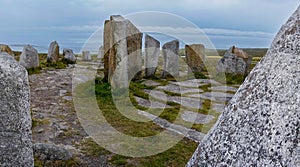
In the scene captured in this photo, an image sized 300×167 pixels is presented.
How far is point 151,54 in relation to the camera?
49.3 feet

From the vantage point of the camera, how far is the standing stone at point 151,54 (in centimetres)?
1488

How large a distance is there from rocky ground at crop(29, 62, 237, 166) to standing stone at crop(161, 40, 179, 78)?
121cm

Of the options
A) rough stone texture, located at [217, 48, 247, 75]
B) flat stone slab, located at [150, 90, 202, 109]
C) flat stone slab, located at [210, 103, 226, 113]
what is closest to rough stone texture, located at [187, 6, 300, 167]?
flat stone slab, located at [210, 103, 226, 113]

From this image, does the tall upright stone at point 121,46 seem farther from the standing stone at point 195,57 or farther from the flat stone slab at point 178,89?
the standing stone at point 195,57

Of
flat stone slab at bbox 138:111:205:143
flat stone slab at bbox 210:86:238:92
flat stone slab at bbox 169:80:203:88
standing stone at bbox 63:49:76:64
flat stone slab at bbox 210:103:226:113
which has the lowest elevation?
flat stone slab at bbox 138:111:205:143

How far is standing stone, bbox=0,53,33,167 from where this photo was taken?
13.4 feet

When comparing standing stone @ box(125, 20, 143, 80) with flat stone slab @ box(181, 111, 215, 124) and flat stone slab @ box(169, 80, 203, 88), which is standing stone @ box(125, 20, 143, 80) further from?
flat stone slab @ box(181, 111, 215, 124)

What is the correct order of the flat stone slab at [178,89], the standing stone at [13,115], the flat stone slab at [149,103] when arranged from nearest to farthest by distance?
the standing stone at [13,115] → the flat stone slab at [149,103] → the flat stone slab at [178,89]

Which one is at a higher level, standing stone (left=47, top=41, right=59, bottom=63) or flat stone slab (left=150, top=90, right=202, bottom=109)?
standing stone (left=47, top=41, right=59, bottom=63)

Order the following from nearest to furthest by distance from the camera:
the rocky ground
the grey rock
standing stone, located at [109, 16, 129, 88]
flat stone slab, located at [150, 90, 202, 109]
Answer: the grey rock < the rocky ground < flat stone slab, located at [150, 90, 202, 109] < standing stone, located at [109, 16, 129, 88]

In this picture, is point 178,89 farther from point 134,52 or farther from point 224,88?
point 134,52

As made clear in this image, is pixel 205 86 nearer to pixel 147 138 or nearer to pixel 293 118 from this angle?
pixel 147 138

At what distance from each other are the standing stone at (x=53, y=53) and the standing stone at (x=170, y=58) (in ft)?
25.0

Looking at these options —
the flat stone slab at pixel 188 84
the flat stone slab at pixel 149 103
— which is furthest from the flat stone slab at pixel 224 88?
the flat stone slab at pixel 149 103
